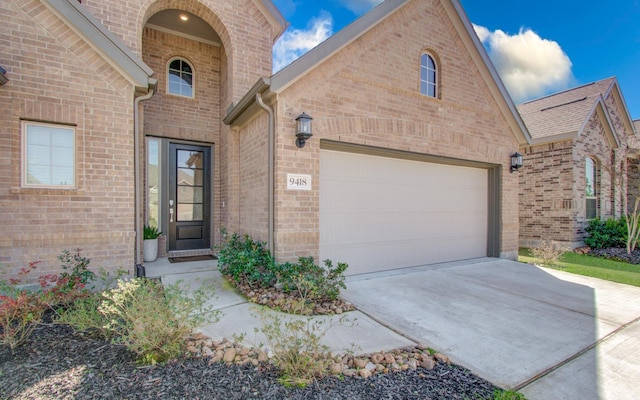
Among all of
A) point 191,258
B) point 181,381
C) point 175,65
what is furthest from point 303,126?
point 175,65

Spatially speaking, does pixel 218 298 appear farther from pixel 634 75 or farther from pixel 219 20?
pixel 634 75

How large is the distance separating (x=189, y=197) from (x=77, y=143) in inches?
120

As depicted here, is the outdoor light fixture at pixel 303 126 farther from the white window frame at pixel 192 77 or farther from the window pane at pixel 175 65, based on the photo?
the window pane at pixel 175 65

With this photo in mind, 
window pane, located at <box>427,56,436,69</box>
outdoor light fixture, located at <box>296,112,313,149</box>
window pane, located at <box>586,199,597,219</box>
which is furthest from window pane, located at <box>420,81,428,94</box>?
window pane, located at <box>586,199,597,219</box>

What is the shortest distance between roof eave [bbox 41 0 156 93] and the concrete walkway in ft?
11.5

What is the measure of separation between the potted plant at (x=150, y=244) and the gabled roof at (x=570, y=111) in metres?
12.5

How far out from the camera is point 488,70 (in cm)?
791

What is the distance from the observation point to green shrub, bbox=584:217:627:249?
10555 millimetres

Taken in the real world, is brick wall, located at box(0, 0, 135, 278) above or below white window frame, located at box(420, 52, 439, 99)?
below

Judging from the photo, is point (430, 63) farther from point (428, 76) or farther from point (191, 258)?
point (191, 258)

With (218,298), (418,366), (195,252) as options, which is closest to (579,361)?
(418,366)

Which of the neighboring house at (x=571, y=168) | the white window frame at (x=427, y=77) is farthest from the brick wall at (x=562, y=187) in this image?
the white window frame at (x=427, y=77)

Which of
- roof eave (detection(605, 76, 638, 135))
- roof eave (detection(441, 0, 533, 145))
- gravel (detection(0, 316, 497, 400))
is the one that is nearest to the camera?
gravel (detection(0, 316, 497, 400))

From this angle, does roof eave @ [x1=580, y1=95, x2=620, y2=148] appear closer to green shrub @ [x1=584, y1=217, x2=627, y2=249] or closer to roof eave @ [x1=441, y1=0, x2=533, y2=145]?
green shrub @ [x1=584, y1=217, x2=627, y2=249]
